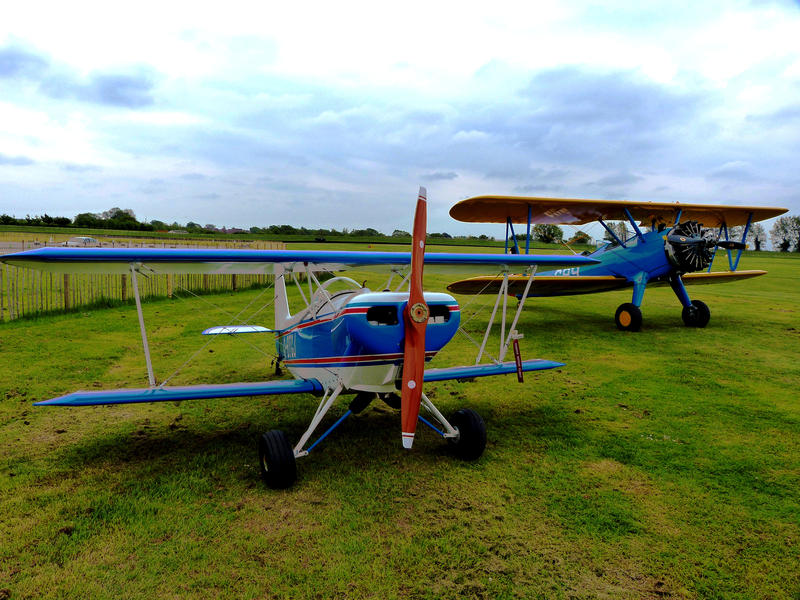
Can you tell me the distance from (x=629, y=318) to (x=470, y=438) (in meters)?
8.46

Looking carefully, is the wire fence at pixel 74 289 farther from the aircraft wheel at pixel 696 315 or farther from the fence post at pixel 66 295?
the aircraft wheel at pixel 696 315

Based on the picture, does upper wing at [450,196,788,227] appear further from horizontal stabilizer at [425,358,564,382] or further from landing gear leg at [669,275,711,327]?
horizontal stabilizer at [425,358,564,382]

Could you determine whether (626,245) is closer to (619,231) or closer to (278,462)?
(619,231)

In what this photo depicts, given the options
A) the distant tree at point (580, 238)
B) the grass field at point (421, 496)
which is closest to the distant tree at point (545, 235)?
the distant tree at point (580, 238)

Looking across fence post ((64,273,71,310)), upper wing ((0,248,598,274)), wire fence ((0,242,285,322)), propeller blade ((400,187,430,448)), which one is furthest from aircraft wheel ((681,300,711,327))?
fence post ((64,273,71,310))

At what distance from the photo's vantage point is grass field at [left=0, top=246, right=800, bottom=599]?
9.67 ft

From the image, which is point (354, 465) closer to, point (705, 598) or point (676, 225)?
point (705, 598)

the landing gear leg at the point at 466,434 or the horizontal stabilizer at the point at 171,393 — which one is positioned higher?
the horizontal stabilizer at the point at 171,393

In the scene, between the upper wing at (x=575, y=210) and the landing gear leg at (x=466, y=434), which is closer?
the landing gear leg at (x=466, y=434)

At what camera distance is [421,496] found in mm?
3936

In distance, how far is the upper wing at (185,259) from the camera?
4117 millimetres

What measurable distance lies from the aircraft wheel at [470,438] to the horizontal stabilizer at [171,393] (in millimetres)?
A: 1530

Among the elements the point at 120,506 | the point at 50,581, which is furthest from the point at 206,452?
the point at 50,581

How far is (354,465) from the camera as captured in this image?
449 centimetres
